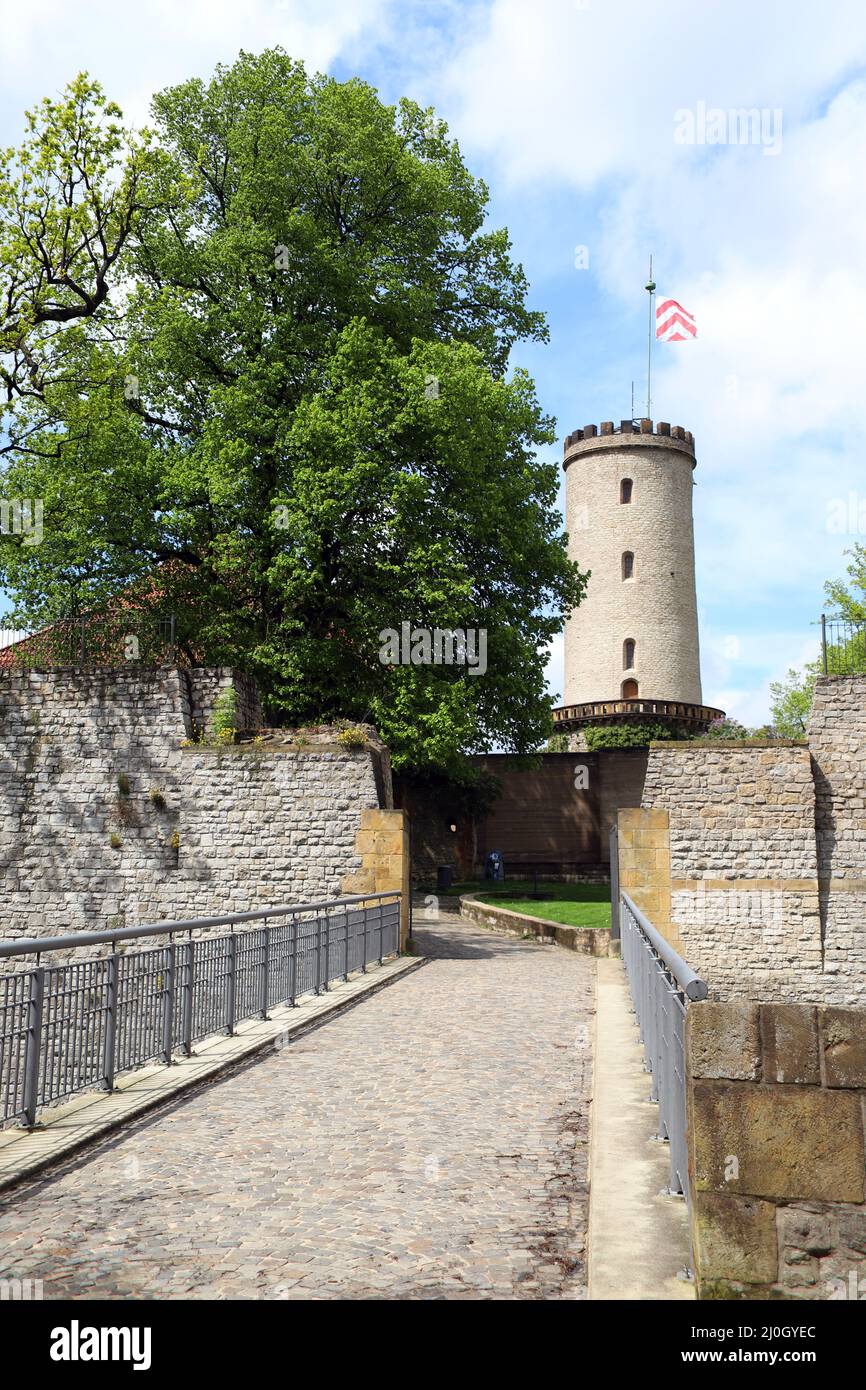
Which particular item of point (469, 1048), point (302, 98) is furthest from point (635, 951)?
point (302, 98)

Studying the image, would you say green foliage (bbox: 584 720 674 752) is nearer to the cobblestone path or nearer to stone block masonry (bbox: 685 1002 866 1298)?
the cobblestone path

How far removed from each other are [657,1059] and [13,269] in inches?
715

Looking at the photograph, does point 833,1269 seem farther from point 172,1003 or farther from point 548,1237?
point 172,1003

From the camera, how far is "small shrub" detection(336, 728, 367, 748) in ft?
62.5

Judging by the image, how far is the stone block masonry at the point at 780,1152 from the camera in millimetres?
3963

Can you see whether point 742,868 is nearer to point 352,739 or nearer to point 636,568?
point 352,739

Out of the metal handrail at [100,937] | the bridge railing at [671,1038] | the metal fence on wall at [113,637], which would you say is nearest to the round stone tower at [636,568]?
the metal fence on wall at [113,637]

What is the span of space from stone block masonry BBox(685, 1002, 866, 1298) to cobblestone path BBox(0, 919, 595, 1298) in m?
0.78

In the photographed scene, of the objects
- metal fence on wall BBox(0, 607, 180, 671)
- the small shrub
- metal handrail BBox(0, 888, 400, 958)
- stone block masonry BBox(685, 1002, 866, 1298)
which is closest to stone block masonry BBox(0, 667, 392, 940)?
the small shrub

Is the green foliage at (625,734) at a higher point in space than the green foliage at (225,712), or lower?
higher

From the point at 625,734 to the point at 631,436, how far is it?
13.0 metres

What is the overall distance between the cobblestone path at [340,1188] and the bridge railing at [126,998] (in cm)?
65

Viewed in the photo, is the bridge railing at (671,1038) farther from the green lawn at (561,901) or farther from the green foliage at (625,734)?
the green foliage at (625,734)

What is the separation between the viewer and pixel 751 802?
2025 centimetres
